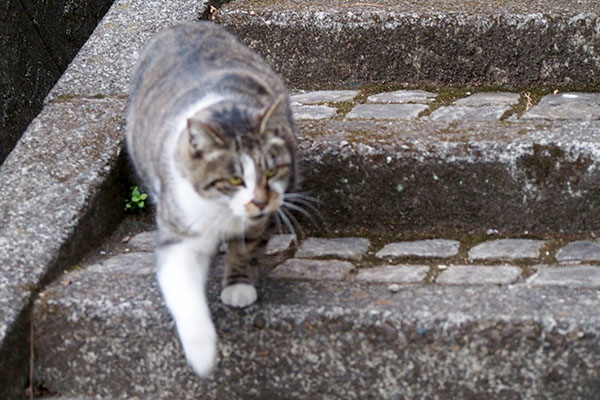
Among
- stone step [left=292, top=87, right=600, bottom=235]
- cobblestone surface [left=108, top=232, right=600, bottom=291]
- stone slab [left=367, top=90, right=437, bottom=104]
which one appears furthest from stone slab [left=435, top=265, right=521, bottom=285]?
stone slab [left=367, top=90, right=437, bottom=104]

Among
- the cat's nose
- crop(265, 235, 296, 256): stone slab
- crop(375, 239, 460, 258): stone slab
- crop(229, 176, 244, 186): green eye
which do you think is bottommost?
crop(265, 235, 296, 256): stone slab

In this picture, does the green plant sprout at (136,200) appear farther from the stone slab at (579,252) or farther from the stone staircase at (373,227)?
the stone slab at (579,252)

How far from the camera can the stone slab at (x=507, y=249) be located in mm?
2951

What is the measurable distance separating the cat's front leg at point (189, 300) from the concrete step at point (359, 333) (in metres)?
0.11

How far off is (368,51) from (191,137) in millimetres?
1605

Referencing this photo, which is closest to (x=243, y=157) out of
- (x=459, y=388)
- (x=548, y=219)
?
(x=459, y=388)

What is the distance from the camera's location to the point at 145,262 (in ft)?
10.1

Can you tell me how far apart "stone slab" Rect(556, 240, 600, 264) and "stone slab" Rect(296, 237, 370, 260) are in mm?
648

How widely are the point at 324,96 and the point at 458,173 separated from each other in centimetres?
100

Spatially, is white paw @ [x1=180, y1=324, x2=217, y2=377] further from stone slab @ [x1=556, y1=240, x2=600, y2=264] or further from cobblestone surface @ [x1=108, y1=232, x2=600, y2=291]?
stone slab @ [x1=556, y1=240, x2=600, y2=264]

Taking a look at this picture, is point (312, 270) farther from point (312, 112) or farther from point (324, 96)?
point (324, 96)

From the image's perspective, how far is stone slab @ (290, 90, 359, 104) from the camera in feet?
12.7

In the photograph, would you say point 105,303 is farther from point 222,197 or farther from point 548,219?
point 548,219

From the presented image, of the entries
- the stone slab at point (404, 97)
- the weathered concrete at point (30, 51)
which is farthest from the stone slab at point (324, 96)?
the weathered concrete at point (30, 51)
